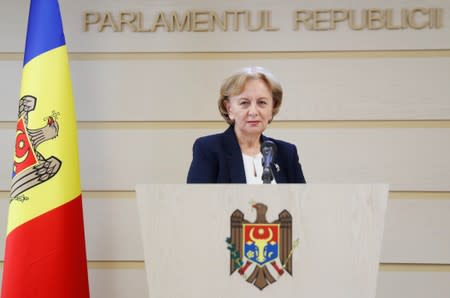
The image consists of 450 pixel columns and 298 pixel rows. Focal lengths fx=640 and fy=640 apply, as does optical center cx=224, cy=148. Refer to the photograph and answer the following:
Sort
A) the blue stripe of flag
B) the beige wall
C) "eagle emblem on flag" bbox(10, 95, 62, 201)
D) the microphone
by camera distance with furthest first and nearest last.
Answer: the beige wall → the blue stripe of flag → "eagle emblem on flag" bbox(10, 95, 62, 201) → the microphone

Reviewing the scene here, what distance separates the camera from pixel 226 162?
2275 millimetres

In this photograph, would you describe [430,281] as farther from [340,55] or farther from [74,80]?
[74,80]

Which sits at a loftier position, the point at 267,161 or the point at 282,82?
the point at 282,82

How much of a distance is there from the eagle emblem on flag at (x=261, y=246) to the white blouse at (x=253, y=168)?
497 mm

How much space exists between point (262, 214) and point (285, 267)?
0.51 ft

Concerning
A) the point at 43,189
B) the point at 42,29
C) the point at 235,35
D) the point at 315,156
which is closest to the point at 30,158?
the point at 43,189

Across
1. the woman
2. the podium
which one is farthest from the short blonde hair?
the podium

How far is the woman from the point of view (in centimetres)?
226

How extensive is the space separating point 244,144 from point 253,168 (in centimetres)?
12

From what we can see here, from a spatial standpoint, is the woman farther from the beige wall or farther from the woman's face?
the beige wall

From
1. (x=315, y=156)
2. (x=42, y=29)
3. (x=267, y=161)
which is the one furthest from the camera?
(x=315, y=156)

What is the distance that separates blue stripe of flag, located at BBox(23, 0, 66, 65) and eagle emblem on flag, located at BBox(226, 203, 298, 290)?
163 centimetres

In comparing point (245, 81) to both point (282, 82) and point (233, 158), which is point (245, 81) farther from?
point (282, 82)

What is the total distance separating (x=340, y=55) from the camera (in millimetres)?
3398
